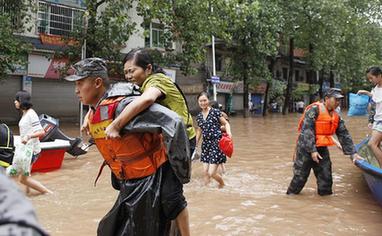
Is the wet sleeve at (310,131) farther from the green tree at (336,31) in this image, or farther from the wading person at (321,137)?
the green tree at (336,31)

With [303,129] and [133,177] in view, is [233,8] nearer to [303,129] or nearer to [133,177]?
[303,129]

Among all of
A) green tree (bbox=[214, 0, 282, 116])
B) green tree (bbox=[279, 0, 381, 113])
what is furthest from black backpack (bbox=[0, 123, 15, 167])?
green tree (bbox=[279, 0, 381, 113])

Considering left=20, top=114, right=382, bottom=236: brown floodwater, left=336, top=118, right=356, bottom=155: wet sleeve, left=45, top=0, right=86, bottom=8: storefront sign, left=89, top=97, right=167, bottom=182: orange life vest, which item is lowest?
left=20, top=114, right=382, bottom=236: brown floodwater

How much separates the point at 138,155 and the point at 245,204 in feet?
13.9

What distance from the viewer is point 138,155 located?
8.71ft

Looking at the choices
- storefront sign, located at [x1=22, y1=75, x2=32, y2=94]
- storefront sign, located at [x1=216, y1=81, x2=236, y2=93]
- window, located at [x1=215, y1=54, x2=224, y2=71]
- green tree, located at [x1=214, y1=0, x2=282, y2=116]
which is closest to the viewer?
storefront sign, located at [x1=22, y1=75, x2=32, y2=94]

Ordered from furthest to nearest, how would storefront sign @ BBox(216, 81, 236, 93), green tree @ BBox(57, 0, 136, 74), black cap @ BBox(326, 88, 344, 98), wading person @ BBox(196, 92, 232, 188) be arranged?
storefront sign @ BBox(216, 81, 236, 93) < green tree @ BBox(57, 0, 136, 74) < wading person @ BBox(196, 92, 232, 188) < black cap @ BBox(326, 88, 344, 98)

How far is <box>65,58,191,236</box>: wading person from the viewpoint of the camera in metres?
2.57

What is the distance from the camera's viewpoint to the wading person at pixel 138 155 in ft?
8.44

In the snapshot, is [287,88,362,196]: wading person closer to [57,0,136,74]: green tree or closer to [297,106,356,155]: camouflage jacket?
[297,106,356,155]: camouflage jacket

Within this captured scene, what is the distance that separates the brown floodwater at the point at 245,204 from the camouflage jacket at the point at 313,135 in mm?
829

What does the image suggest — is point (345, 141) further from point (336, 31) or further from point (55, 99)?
point (336, 31)

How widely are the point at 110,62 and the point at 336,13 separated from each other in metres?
15.7

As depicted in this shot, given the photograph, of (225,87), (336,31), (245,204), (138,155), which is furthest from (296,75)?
(138,155)
